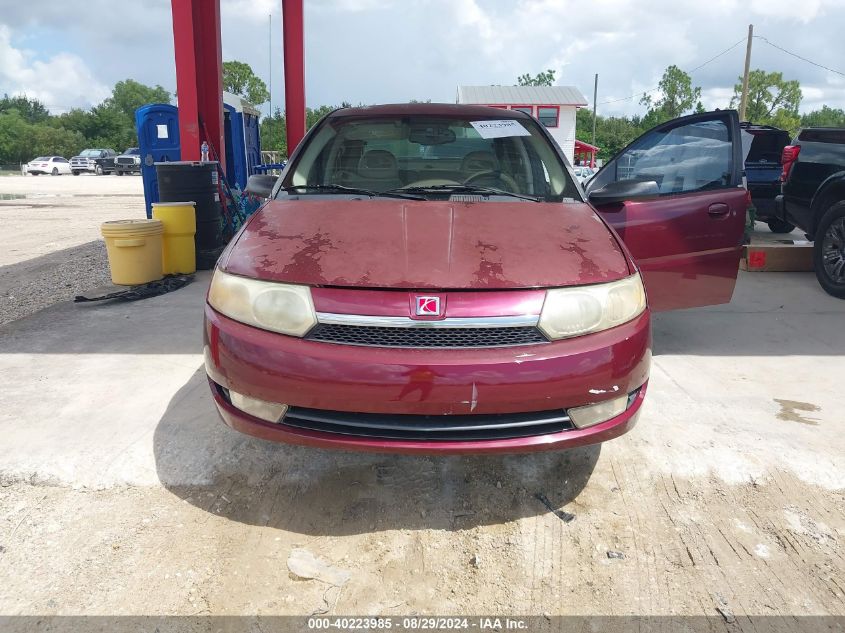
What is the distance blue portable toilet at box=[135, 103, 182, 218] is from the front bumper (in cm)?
713

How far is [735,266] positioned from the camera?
4188 mm

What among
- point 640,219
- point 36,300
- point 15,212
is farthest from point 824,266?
point 15,212

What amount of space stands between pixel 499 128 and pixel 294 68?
741 cm

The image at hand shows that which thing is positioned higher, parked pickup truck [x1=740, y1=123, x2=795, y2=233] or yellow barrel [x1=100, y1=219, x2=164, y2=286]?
parked pickup truck [x1=740, y1=123, x2=795, y2=233]

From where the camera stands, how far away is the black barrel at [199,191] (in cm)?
711

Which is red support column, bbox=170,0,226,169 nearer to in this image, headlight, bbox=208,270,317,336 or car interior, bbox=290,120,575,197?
car interior, bbox=290,120,575,197

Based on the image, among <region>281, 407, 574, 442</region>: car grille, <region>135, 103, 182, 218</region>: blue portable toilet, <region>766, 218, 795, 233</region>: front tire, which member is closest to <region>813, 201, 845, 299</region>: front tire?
<region>766, 218, 795, 233</region>: front tire

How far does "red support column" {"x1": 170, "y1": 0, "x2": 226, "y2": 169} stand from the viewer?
7.18m

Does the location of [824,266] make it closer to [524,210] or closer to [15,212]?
[524,210]

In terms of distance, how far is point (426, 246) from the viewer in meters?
2.46

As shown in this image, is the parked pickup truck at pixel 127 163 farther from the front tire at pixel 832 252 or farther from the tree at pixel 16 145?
the front tire at pixel 832 252

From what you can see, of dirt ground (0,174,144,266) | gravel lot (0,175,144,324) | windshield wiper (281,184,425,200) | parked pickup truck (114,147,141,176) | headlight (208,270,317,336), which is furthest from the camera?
parked pickup truck (114,147,141,176)

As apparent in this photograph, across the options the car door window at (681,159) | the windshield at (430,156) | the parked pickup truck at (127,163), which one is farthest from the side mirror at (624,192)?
the parked pickup truck at (127,163)

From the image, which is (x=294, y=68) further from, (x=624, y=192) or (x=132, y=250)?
(x=624, y=192)
